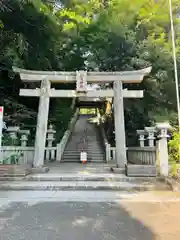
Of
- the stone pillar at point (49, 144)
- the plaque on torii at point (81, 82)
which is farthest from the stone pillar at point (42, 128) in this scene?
the stone pillar at point (49, 144)

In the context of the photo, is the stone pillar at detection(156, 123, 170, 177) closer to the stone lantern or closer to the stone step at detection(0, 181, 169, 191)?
the stone step at detection(0, 181, 169, 191)

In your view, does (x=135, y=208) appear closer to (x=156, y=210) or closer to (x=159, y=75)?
(x=156, y=210)

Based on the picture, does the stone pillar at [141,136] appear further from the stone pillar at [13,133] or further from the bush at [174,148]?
the stone pillar at [13,133]

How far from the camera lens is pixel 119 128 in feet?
28.3

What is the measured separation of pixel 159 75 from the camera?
1118cm

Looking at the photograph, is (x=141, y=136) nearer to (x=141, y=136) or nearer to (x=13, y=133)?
(x=141, y=136)

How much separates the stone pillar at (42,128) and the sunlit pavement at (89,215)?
2.72 metres

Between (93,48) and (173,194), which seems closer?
(173,194)

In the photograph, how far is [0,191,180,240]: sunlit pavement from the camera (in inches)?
121

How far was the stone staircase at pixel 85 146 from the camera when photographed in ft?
41.4

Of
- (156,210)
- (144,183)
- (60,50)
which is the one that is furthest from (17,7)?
(156,210)

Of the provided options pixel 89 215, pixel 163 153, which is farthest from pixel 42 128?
pixel 89 215

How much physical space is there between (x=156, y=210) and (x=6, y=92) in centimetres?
1071

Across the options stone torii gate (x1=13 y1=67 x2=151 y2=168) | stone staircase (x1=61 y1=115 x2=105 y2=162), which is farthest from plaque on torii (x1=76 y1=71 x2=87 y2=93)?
stone staircase (x1=61 y1=115 x2=105 y2=162)
